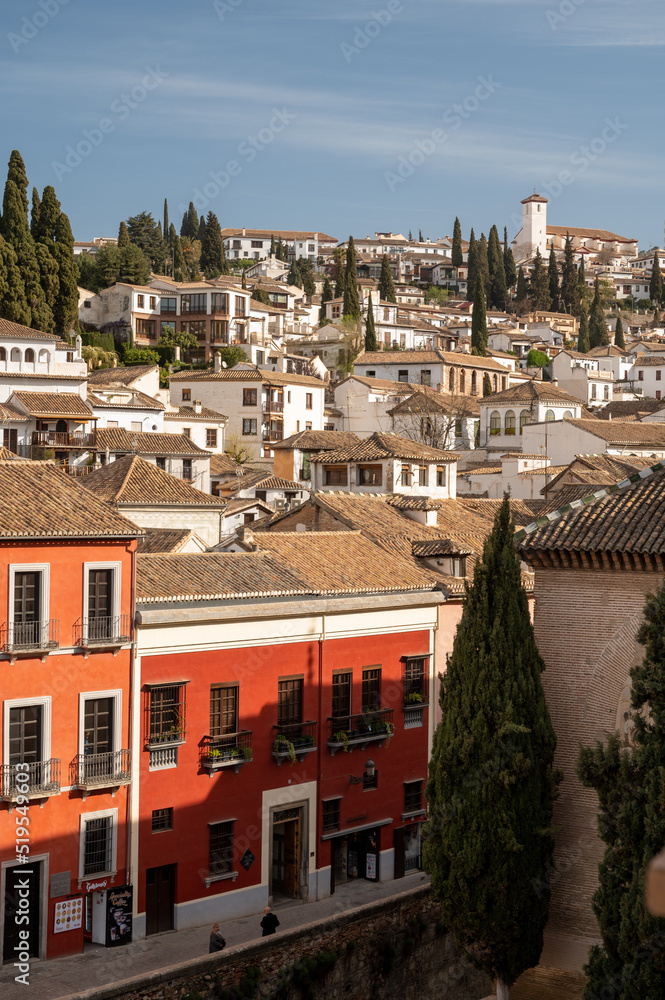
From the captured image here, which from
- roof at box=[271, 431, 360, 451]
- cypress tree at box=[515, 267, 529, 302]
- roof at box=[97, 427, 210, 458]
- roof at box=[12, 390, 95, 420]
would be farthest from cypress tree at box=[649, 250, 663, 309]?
roof at box=[12, 390, 95, 420]

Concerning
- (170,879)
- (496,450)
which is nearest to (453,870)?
(170,879)

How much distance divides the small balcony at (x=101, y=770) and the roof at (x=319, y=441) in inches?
1506

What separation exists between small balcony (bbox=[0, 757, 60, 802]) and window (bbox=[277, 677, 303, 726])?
5.39 metres

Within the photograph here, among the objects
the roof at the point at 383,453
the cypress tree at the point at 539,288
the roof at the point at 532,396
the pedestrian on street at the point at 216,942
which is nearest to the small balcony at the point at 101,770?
the pedestrian on street at the point at 216,942

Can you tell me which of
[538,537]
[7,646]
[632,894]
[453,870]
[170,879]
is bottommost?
[170,879]

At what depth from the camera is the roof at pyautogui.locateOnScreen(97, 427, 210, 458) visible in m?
53.7

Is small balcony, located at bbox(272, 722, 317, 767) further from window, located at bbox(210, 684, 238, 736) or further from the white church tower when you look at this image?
the white church tower

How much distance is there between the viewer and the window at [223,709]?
22984 mm

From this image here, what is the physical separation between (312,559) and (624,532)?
35.9 feet

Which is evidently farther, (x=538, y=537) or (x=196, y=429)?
(x=196, y=429)

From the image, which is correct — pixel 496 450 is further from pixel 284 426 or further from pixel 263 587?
pixel 263 587

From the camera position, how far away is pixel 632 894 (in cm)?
1430

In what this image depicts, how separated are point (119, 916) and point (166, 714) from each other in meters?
3.63

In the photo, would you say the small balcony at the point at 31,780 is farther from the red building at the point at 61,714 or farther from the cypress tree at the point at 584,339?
the cypress tree at the point at 584,339
